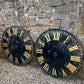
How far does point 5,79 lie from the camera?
4.78ft

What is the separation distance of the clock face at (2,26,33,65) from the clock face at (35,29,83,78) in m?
0.22

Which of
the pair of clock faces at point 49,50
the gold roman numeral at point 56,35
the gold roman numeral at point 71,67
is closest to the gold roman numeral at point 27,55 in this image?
the pair of clock faces at point 49,50

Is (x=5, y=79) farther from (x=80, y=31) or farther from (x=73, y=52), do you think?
(x=80, y=31)

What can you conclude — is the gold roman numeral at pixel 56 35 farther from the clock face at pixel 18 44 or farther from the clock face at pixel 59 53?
the clock face at pixel 18 44

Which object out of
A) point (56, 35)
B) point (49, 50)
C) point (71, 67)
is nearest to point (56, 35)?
point (56, 35)

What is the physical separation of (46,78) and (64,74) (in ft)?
1.07

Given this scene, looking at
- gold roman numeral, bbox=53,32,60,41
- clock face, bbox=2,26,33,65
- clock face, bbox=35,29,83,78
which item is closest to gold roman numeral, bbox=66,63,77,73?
clock face, bbox=35,29,83,78

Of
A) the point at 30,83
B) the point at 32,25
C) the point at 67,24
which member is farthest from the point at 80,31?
the point at 30,83

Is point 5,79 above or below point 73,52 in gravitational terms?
below

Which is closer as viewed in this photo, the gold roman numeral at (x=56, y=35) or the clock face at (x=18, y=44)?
the gold roman numeral at (x=56, y=35)

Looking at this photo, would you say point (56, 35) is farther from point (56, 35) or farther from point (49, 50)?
point (49, 50)

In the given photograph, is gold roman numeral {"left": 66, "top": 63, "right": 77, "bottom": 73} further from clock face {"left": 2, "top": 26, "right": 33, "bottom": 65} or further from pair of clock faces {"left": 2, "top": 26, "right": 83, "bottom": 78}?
clock face {"left": 2, "top": 26, "right": 33, "bottom": 65}

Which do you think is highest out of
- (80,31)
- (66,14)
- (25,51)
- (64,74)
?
(66,14)

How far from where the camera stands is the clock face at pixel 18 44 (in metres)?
1.61
